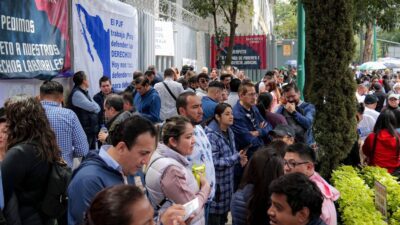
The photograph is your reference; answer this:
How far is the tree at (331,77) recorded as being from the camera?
684 cm

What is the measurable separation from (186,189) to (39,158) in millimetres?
1136

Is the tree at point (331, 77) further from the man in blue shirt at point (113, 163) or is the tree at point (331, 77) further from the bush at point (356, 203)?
the man in blue shirt at point (113, 163)

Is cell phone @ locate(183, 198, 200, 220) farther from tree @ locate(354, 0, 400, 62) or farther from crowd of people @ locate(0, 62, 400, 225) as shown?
tree @ locate(354, 0, 400, 62)

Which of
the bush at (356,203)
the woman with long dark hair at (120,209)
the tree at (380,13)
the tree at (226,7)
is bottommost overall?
the bush at (356,203)

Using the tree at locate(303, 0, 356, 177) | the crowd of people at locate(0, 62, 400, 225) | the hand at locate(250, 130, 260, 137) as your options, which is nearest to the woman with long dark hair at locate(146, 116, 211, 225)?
the crowd of people at locate(0, 62, 400, 225)

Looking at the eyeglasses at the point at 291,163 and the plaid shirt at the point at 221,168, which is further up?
the eyeglasses at the point at 291,163

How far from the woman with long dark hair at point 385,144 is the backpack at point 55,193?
14.4 feet

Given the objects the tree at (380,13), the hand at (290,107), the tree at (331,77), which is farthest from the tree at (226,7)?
the tree at (331,77)

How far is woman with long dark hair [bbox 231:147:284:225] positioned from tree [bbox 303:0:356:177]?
9.97 ft

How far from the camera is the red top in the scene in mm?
7293

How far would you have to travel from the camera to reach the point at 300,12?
10641 millimetres

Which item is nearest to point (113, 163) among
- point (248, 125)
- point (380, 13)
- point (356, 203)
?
point (356, 203)

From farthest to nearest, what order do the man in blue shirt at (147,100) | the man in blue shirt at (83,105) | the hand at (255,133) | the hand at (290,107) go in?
the man in blue shirt at (147,100), the man in blue shirt at (83,105), the hand at (290,107), the hand at (255,133)

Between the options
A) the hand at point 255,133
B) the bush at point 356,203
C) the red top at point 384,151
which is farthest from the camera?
the red top at point 384,151
